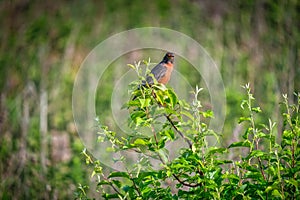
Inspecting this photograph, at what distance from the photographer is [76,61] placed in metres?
8.05

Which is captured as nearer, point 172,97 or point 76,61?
point 172,97

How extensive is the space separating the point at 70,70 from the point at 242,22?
2.20m

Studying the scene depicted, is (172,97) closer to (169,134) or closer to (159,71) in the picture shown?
(169,134)

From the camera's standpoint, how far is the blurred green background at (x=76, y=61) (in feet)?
19.1

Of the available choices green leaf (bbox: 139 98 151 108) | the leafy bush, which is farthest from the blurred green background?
green leaf (bbox: 139 98 151 108)

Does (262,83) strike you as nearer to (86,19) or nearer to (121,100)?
(121,100)

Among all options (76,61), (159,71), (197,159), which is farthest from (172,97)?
(76,61)

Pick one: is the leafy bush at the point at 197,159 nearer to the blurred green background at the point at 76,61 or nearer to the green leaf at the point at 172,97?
the green leaf at the point at 172,97

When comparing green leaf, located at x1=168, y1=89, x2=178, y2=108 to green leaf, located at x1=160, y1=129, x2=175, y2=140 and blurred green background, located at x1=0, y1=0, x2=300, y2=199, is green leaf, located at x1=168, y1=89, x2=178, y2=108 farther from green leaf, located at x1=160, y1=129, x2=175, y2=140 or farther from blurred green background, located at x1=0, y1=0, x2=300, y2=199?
blurred green background, located at x1=0, y1=0, x2=300, y2=199

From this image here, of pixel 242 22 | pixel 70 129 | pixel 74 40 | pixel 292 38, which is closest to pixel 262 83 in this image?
pixel 292 38

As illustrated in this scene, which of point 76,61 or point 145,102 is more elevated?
point 76,61

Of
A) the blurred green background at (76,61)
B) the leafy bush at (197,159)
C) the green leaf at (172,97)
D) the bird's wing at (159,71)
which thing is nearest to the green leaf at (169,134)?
the leafy bush at (197,159)

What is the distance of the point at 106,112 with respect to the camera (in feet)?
22.9

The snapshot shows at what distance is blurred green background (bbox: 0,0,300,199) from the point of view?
5.81 metres
